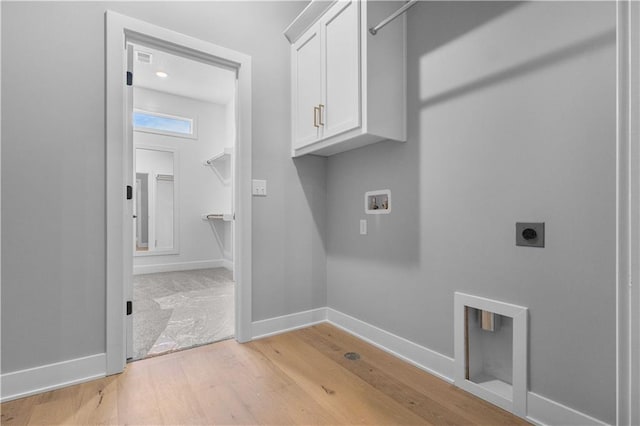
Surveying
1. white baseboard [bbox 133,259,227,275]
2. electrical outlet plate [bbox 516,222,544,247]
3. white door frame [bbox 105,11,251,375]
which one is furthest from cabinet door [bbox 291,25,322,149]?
white baseboard [bbox 133,259,227,275]

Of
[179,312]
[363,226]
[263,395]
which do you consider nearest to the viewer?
[263,395]

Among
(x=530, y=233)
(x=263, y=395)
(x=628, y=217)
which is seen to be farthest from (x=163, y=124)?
(x=628, y=217)

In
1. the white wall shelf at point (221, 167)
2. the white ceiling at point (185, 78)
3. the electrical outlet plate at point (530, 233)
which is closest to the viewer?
the electrical outlet plate at point (530, 233)

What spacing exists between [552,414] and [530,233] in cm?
79

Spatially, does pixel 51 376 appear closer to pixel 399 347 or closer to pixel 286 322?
pixel 286 322

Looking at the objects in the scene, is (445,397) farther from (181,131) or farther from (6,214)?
(181,131)

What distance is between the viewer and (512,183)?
1448 millimetres

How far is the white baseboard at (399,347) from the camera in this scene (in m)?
1.74

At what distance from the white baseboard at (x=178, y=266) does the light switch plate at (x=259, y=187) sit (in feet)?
11.4

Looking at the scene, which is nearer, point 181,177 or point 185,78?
point 185,78

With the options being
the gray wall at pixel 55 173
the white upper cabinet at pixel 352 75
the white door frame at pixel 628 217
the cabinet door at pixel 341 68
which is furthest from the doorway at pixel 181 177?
the white door frame at pixel 628 217

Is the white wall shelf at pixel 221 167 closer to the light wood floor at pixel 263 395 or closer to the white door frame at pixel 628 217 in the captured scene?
the light wood floor at pixel 263 395

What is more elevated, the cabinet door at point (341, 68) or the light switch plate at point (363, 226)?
the cabinet door at point (341, 68)

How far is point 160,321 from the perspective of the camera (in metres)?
2.69
